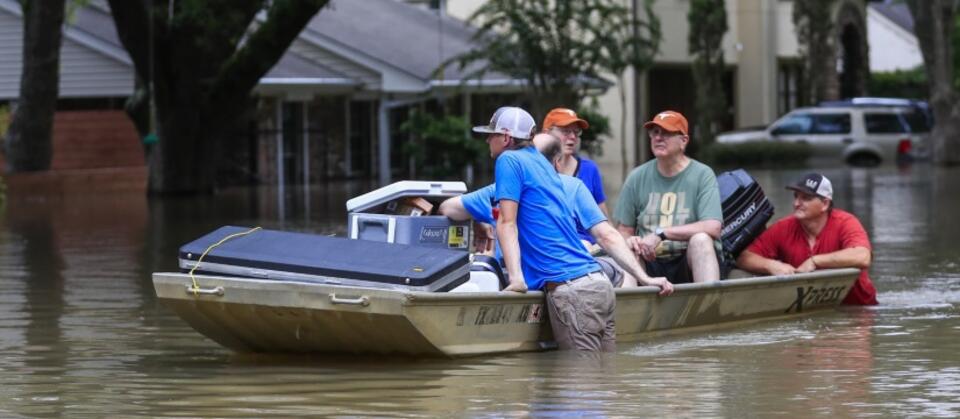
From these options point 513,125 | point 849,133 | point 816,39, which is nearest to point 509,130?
point 513,125

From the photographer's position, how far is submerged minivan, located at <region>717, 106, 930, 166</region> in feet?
147

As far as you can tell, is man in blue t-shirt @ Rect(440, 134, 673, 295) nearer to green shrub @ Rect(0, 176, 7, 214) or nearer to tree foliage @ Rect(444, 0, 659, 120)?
green shrub @ Rect(0, 176, 7, 214)

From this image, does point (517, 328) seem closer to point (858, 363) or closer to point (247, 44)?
point (858, 363)

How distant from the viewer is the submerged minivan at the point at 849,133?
44.9 meters

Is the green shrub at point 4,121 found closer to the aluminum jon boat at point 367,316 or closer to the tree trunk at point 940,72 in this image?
the tree trunk at point 940,72

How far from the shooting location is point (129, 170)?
36062mm

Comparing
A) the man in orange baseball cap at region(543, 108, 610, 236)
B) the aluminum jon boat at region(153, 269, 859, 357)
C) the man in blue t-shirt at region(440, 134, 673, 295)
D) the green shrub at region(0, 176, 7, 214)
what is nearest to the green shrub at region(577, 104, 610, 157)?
the green shrub at region(0, 176, 7, 214)

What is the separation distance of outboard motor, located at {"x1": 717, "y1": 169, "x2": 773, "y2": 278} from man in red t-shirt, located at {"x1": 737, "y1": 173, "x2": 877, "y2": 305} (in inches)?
6.1

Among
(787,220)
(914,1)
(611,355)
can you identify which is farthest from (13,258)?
(914,1)

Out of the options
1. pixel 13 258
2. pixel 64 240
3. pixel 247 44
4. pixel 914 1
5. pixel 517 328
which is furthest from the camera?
pixel 914 1

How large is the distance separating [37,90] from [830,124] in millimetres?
19325

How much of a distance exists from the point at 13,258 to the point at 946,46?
32.6 m

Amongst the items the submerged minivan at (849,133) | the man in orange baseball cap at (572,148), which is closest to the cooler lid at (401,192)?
the man in orange baseball cap at (572,148)

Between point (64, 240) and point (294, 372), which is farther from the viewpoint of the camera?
point (64, 240)
